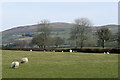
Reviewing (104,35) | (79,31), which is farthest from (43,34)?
(104,35)

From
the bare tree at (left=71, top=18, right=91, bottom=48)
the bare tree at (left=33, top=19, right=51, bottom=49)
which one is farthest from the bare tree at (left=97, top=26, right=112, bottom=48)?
the bare tree at (left=33, top=19, right=51, bottom=49)

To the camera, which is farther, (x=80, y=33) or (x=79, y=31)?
(x=80, y=33)

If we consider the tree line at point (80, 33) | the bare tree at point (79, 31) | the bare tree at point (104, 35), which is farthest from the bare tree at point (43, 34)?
the bare tree at point (104, 35)

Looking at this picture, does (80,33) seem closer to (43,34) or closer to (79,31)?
(79,31)

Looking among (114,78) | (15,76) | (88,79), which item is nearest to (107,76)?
(114,78)

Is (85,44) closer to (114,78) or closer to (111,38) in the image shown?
(111,38)

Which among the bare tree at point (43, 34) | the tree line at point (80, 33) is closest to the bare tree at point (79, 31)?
the tree line at point (80, 33)

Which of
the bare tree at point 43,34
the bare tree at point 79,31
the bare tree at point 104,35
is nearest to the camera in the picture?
the bare tree at point 104,35

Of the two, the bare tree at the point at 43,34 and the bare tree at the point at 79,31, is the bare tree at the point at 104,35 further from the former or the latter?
the bare tree at the point at 43,34

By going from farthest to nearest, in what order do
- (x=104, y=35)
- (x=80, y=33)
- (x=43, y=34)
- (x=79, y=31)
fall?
(x=43, y=34)
(x=80, y=33)
(x=79, y=31)
(x=104, y=35)

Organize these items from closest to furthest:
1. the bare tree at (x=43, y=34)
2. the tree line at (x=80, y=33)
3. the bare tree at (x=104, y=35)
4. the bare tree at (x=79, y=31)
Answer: the bare tree at (x=104, y=35), the tree line at (x=80, y=33), the bare tree at (x=79, y=31), the bare tree at (x=43, y=34)

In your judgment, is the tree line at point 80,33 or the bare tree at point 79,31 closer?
the tree line at point 80,33

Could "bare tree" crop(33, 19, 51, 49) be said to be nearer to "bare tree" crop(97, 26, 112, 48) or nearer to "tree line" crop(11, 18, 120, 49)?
"tree line" crop(11, 18, 120, 49)

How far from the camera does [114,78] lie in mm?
18484
